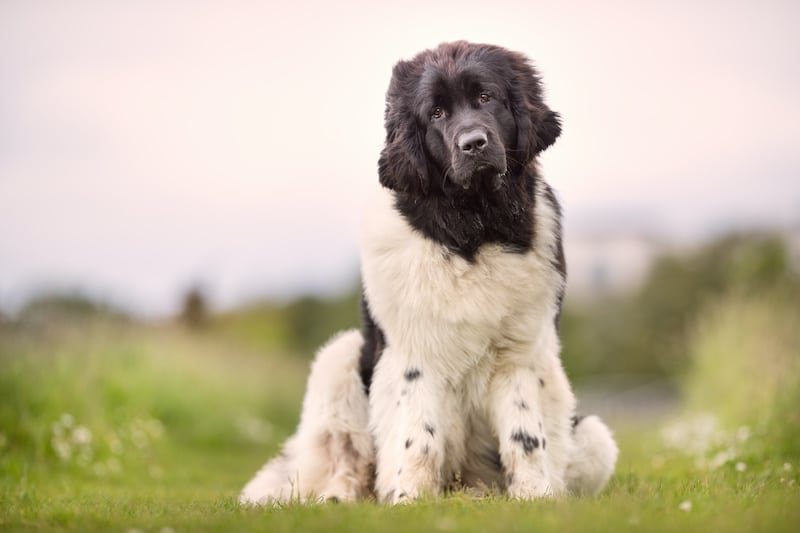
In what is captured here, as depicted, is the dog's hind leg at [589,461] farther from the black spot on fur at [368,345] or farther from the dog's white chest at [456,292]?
the black spot on fur at [368,345]

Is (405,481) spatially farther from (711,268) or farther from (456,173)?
(711,268)

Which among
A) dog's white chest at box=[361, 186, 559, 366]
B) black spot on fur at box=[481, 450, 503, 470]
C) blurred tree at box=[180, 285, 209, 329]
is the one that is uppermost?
dog's white chest at box=[361, 186, 559, 366]

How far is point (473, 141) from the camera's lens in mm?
4801

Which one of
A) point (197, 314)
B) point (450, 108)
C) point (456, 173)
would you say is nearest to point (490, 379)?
point (456, 173)

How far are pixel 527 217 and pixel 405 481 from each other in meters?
1.59

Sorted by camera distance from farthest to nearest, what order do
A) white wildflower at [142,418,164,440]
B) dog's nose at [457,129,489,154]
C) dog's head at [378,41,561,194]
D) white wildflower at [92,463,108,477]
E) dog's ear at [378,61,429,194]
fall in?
1. white wildflower at [142,418,164,440]
2. white wildflower at [92,463,108,477]
3. dog's ear at [378,61,429,194]
4. dog's head at [378,41,561,194]
5. dog's nose at [457,129,489,154]

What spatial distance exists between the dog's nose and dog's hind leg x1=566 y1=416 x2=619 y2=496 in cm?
188

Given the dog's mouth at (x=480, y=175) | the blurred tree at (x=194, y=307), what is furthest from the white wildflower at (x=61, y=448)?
the blurred tree at (x=194, y=307)

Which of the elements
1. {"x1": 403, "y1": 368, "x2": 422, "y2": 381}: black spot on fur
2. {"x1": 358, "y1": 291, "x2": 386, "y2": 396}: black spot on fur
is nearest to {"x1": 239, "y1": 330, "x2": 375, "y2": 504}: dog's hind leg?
{"x1": 358, "y1": 291, "x2": 386, "y2": 396}: black spot on fur

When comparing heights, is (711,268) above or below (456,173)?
below

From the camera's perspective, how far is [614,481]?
6156 millimetres

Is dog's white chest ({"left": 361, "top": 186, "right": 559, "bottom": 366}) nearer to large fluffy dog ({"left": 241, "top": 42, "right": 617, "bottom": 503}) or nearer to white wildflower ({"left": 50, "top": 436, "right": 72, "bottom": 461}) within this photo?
large fluffy dog ({"left": 241, "top": 42, "right": 617, "bottom": 503})

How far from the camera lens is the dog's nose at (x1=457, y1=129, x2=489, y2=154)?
15.8 ft

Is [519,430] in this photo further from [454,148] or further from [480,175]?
[454,148]
